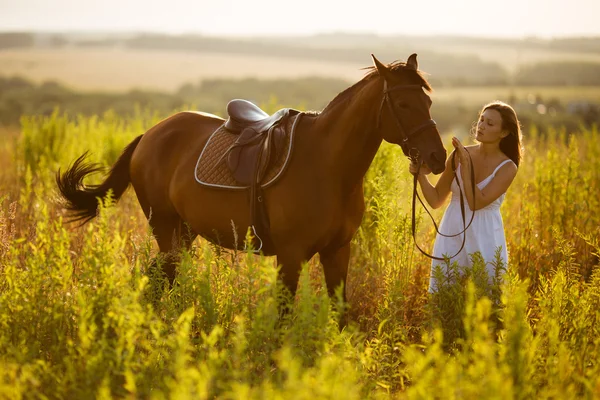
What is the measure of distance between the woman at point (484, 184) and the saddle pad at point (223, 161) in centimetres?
106

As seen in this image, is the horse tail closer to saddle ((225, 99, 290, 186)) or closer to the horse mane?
saddle ((225, 99, 290, 186))

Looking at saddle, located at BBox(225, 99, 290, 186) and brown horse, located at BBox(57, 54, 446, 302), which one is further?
saddle, located at BBox(225, 99, 290, 186)

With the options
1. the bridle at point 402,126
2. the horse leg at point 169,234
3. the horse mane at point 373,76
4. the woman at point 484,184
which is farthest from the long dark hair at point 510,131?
the horse leg at point 169,234

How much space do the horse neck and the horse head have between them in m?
0.13

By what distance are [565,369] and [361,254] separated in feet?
9.86

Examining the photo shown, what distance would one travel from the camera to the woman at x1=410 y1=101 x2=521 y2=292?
432cm

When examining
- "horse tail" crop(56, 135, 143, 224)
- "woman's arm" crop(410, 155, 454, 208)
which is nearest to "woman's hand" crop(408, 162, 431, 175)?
"woman's arm" crop(410, 155, 454, 208)

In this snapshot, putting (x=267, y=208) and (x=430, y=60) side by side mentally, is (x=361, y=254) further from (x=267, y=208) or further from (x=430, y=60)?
(x=430, y=60)

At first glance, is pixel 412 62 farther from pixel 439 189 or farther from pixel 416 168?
pixel 439 189

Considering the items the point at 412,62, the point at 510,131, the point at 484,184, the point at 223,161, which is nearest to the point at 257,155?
A: the point at 223,161

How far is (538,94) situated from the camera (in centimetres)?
3150

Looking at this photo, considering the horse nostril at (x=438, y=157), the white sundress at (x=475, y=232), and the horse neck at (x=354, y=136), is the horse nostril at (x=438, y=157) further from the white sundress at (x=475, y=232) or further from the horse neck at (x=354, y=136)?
the white sundress at (x=475, y=232)

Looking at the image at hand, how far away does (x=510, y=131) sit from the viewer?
4418 mm

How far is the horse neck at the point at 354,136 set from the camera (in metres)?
3.77
